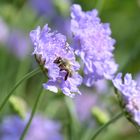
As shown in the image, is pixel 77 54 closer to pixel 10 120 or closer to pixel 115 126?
pixel 10 120

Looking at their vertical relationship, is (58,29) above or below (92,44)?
above

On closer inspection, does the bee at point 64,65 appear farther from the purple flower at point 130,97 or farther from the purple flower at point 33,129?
the purple flower at point 33,129

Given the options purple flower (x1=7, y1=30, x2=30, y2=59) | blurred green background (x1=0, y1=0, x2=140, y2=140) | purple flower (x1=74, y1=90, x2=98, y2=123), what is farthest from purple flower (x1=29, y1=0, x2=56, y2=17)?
purple flower (x1=74, y1=90, x2=98, y2=123)

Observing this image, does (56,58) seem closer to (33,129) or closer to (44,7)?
(33,129)

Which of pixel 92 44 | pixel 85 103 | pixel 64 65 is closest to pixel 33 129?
pixel 85 103

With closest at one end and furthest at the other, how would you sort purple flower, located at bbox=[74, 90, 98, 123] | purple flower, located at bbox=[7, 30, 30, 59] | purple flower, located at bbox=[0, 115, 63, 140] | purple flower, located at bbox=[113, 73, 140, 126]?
purple flower, located at bbox=[113, 73, 140, 126]
purple flower, located at bbox=[0, 115, 63, 140]
purple flower, located at bbox=[74, 90, 98, 123]
purple flower, located at bbox=[7, 30, 30, 59]

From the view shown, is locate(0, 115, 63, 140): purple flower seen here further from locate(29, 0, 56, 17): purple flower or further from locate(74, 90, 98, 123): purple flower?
locate(29, 0, 56, 17): purple flower
